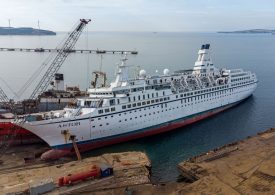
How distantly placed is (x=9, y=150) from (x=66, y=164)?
10404 millimetres

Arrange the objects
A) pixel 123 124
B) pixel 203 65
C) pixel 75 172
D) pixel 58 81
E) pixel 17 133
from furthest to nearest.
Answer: pixel 58 81 < pixel 203 65 < pixel 123 124 < pixel 17 133 < pixel 75 172

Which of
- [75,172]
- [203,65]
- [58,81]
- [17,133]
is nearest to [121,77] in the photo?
[17,133]

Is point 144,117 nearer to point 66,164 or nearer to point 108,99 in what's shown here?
point 108,99

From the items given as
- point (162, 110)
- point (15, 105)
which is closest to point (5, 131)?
point (15, 105)

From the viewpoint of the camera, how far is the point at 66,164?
34094 mm

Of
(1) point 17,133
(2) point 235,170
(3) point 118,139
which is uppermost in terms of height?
(1) point 17,133

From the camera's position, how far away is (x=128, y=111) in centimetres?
4319

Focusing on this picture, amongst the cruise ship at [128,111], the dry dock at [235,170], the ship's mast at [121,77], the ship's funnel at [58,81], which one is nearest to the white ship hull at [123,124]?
the cruise ship at [128,111]

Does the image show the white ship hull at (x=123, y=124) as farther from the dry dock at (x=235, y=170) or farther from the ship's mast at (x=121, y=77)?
the dry dock at (x=235, y=170)

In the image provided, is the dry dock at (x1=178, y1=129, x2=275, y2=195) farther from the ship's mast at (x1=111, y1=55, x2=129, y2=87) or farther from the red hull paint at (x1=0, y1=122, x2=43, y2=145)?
the red hull paint at (x1=0, y1=122, x2=43, y2=145)

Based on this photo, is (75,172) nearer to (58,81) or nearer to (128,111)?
(128,111)

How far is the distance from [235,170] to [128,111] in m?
17.3

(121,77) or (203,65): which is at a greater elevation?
(203,65)

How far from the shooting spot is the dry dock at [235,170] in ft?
88.5
